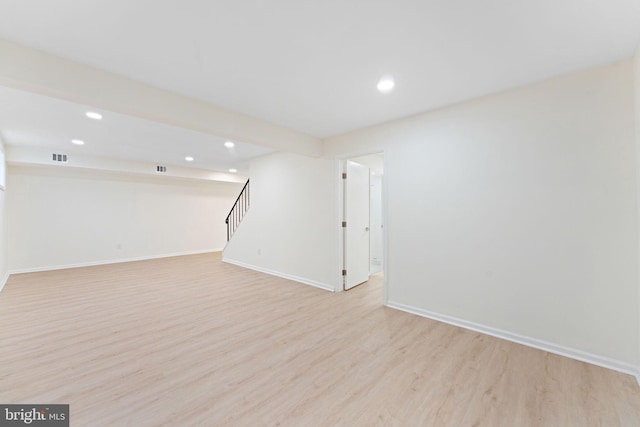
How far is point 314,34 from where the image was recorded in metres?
1.75

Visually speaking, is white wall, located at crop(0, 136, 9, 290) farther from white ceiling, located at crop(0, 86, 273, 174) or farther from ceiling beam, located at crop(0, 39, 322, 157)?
ceiling beam, located at crop(0, 39, 322, 157)

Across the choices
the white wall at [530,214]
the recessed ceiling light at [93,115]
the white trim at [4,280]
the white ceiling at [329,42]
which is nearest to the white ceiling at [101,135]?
the recessed ceiling light at [93,115]

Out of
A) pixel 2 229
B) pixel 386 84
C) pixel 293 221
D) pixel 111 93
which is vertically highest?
pixel 386 84

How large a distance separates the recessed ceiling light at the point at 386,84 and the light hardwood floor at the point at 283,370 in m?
2.56

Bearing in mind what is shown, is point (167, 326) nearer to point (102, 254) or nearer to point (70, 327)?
point (70, 327)

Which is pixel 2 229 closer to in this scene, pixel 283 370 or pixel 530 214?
pixel 283 370

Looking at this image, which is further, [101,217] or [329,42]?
[101,217]

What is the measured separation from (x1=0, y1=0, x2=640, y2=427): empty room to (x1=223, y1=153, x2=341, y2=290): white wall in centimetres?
19

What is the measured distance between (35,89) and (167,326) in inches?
98.7

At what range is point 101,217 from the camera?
6.31 meters

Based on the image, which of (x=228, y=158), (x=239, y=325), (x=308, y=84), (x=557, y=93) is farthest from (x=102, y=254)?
(x=557, y=93)

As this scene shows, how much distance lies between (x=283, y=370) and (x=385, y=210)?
2.31 meters

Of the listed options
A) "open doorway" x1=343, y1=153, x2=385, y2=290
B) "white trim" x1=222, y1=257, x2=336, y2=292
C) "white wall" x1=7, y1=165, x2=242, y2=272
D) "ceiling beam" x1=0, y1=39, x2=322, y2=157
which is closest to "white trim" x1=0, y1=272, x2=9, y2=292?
"white wall" x1=7, y1=165, x2=242, y2=272

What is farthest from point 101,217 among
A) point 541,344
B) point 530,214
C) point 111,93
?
point 541,344
